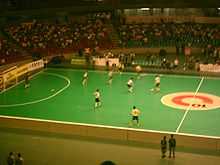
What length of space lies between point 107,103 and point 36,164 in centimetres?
882

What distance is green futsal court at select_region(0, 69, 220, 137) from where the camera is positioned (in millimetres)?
26075

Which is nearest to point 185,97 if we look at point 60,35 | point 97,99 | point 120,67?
point 97,99

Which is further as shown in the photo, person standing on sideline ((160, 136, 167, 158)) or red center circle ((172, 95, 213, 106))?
red center circle ((172, 95, 213, 106))

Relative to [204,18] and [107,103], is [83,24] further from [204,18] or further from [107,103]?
[107,103]

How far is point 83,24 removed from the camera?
45.9m

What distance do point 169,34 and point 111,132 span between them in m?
22.3

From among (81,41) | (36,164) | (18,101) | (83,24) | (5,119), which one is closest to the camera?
(36,164)

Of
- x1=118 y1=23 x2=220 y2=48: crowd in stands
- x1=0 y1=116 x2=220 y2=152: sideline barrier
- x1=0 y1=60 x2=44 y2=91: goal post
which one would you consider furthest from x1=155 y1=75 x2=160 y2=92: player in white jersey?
x1=118 y1=23 x2=220 y2=48: crowd in stands

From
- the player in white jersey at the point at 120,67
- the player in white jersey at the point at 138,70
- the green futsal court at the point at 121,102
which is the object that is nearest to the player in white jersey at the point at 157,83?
the green futsal court at the point at 121,102

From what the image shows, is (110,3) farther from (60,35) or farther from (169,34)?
(169,34)

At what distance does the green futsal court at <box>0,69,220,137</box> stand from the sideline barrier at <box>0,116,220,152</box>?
1.14 meters

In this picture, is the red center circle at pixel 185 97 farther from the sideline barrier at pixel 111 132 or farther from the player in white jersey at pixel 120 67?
the player in white jersey at pixel 120 67

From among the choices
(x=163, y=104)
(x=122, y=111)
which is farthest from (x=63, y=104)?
(x=163, y=104)

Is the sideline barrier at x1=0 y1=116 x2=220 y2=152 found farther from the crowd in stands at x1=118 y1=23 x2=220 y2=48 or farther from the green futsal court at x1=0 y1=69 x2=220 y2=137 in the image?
the crowd in stands at x1=118 y1=23 x2=220 y2=48
